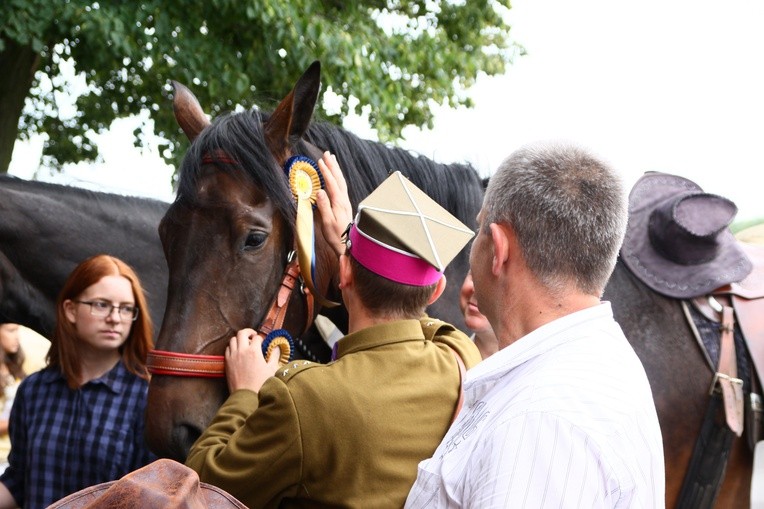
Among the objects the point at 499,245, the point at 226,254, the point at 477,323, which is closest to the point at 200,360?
the point at 226,254

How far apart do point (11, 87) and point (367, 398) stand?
25.7 ft

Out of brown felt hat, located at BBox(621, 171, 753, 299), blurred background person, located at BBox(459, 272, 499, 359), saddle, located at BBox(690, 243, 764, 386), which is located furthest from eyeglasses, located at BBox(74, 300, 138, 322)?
saddle, located at BBox(690, 243, 764, 386)

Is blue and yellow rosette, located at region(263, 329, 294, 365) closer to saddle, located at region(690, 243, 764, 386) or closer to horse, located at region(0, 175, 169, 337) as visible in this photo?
horse, located at region(0, 175, 169, 337)

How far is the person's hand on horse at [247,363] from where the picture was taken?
97.6 inches

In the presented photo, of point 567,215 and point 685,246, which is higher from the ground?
point 685,246

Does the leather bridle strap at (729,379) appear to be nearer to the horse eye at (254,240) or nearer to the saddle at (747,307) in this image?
the saddle at (747,307)

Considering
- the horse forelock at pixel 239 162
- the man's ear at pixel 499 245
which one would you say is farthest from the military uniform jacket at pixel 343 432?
the horse forelock at pixel 239 162

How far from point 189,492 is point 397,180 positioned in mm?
1324

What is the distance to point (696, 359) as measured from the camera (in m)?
3.39

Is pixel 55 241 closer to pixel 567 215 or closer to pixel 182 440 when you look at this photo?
pixel 182 440

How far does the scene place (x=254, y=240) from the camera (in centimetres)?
279

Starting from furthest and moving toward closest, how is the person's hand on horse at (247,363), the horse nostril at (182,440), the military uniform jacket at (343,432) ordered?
1. the horse nostril at (182,440)
2. the person's hand on horse at (247,363)
3. the military uniform jacket at (343,432)

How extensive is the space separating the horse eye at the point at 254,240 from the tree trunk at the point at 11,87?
253 inches

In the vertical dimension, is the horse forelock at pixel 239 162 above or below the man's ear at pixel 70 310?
above
